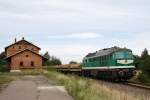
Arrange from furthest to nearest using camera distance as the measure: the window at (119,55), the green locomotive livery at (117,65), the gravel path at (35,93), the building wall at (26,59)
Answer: the building wall at (26,59) < the window at (119,55) < the green locomotive livery at (117,65) < the gravel path at (35,93)

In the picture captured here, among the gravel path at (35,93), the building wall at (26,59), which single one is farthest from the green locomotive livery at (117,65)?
the building wall at (26,59)

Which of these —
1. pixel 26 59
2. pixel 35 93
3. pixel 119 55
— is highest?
pixel 26 59

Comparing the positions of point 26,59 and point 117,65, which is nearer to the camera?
point 117,65

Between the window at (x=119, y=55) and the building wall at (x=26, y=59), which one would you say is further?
the building wall at (x=26, y=59)

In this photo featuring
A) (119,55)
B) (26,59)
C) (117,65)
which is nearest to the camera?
(117,65)

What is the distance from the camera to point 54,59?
14025 centimetres

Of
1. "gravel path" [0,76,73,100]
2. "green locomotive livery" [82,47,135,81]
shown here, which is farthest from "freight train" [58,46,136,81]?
"gravel path" [0,76,73,100]

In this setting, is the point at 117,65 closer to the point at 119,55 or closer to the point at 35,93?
the point at 119,55

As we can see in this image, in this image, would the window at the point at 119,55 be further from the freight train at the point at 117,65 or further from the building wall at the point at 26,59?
the building wall at the point at 26,59

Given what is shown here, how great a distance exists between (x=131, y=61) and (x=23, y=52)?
181 feet

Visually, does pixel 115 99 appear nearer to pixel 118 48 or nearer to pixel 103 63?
pixel 118 48

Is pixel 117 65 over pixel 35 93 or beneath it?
over

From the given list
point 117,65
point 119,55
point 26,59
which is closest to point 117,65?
point 117,65

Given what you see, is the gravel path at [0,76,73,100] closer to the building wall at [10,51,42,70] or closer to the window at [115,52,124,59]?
the window at [115,52,124,59]
